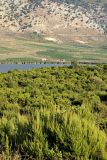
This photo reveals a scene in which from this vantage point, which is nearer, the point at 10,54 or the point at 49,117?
the point at 49,117

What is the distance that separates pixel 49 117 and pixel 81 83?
81.4ft

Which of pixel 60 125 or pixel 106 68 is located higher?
pixel 60 125

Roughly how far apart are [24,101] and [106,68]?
68.3 ft

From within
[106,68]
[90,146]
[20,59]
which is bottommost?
[20,59]

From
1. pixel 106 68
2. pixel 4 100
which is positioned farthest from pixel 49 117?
pixel 106 68

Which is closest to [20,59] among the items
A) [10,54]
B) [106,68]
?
[10,54]

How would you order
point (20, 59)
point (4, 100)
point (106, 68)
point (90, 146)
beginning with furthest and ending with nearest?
point (20, 59) → point (106, 68) → point (4, 100) → point (90, 146)

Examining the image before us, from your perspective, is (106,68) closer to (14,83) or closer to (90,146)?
(14,83)

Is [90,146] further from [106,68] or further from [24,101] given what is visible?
[106,68]

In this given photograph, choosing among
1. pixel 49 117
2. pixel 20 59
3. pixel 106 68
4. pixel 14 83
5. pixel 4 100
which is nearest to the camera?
pixel 49 117

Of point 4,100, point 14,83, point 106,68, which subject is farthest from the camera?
point 106,68

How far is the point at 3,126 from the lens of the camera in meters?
11.8

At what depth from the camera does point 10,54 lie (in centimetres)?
18562

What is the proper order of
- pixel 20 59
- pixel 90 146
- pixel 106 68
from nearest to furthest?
pixel 90 146, pixel 106 68, pixel 20 59
